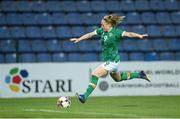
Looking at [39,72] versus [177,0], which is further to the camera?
[177,0]

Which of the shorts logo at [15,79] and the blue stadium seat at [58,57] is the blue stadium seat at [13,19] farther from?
the shorts logo at [15,79]

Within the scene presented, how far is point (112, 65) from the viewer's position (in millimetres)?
13969

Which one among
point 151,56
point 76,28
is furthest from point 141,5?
point 151,56

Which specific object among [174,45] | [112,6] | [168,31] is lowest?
[174,45]

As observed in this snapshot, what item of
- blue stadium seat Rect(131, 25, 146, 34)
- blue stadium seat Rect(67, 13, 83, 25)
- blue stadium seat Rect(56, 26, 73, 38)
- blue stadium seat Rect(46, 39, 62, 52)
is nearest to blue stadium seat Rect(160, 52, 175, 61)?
blue stadium seat Rect(131, 25, 146, 34)

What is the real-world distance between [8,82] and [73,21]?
16.4ft

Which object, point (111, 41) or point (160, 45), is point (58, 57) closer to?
point (160, 45)

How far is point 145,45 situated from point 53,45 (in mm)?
3444

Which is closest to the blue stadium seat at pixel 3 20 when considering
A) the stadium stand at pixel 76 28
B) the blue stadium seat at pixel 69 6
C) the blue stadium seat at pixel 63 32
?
the stadium stand at pixel 76 28

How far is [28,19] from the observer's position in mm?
23203

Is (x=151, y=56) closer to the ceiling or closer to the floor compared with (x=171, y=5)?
closer to the floor

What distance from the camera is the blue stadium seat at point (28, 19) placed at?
23109mm

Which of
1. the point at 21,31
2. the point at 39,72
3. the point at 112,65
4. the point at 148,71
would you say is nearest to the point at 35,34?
the point at 21,31

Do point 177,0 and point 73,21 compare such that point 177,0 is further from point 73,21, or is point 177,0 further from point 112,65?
point 112,65
